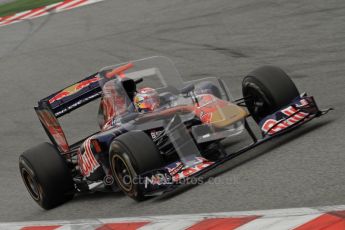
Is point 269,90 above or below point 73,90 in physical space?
below

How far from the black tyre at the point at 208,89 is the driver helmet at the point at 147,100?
1.39 ft

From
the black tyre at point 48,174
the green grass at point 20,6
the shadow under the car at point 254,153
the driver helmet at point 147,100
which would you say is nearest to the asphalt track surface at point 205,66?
the shadow under the car at point 254,153

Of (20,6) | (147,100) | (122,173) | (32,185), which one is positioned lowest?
(122,173)

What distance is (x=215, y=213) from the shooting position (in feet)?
20.2

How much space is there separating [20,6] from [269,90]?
46.2 ft

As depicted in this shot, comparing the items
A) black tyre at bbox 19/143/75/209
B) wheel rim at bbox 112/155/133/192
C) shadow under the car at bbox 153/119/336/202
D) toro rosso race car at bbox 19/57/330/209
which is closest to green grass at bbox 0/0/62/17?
toro rosso race car at bbox 19/57/330/209

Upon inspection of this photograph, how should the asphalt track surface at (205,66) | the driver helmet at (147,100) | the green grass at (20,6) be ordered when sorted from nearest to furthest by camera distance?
the asphalt track surface at (205,66) < the driver helmet at (147,100) < the green grass at (20,6)

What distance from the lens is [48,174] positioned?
26.1ft

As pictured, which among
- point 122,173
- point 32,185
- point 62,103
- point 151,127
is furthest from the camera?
point 62,103

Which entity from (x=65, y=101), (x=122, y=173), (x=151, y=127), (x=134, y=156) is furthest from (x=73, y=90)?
(x=134, y=156)

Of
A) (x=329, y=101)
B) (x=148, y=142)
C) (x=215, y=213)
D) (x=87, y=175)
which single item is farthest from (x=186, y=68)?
(x=215, y=213)

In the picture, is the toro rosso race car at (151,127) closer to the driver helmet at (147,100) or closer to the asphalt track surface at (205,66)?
the driver helmet at (147,100)

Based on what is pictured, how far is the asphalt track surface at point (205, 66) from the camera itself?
6633 millimetres

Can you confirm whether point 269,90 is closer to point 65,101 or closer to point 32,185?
point 65,101
